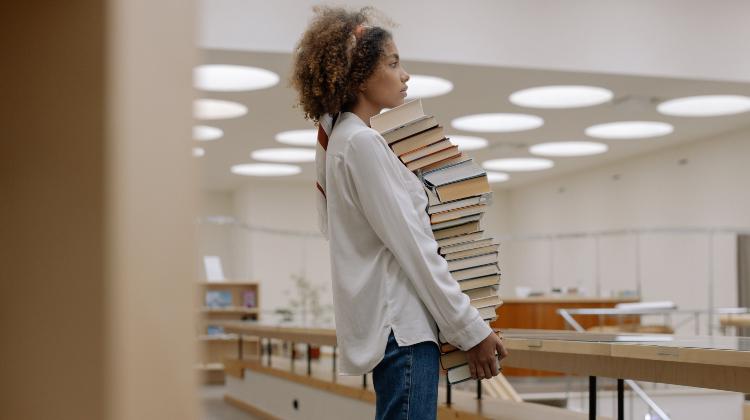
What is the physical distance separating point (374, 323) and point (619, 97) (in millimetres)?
9814

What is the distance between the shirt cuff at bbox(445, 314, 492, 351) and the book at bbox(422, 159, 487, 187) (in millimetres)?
294

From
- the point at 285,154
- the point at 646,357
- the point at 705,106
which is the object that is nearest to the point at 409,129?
the point at 646,357

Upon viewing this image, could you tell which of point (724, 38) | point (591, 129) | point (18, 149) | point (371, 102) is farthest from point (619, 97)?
point (18, 149)

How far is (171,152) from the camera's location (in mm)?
520

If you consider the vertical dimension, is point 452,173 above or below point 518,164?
below

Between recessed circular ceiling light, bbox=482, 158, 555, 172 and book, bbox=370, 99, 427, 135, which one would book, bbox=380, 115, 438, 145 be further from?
recessed circular ceiling light, bbox=482, 158, 555, 172

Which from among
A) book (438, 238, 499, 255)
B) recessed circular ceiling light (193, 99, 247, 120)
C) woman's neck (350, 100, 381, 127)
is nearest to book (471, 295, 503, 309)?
book (438, 238, 499, 255)

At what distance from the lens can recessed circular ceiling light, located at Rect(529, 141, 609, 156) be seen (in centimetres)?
1500

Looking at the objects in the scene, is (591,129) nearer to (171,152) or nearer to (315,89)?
(315,89)

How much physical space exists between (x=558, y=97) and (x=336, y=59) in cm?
957

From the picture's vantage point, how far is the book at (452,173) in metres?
1.87

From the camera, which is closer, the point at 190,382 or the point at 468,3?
the point at 190,382

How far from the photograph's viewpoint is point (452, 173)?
74.4 inches

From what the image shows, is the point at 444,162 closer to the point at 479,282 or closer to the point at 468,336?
the point at 479,282
